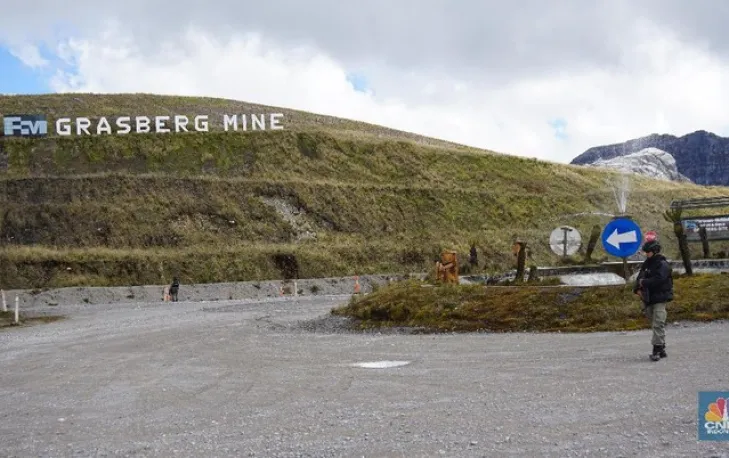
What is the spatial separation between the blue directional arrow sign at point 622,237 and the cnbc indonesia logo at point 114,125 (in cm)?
6991

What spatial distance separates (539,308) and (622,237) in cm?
350

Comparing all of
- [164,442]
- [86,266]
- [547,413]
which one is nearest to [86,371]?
[164,442]

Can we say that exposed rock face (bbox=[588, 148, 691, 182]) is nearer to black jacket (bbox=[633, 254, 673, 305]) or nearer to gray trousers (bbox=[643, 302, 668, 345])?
black jacket (bbox=[633, 254, 673, 305])

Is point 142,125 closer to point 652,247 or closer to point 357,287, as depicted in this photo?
point 357,287

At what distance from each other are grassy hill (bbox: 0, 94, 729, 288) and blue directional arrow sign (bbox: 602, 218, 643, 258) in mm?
40555

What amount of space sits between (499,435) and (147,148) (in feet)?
241

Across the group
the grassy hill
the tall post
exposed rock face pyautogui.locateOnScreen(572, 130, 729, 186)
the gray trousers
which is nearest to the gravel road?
the gray trousers

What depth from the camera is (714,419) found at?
8.05 meters

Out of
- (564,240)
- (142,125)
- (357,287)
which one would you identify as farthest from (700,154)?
(564,240)

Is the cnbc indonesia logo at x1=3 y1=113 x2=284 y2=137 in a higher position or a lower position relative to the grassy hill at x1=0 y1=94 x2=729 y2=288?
higher

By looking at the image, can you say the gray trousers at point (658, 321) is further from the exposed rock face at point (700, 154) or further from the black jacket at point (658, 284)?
Answer: the exposed rock face at point (700, 154)

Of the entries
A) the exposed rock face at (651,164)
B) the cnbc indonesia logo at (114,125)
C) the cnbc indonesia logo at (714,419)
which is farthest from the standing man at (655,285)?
the exposed rock face at (651,164)

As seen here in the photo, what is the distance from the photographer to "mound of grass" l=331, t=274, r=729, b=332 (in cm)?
1762

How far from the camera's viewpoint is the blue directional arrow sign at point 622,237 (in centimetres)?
1589
